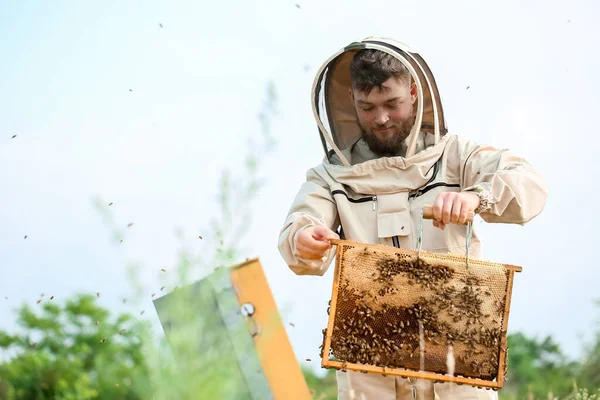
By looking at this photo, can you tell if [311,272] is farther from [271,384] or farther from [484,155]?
[271,384]

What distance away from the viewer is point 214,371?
1.74m

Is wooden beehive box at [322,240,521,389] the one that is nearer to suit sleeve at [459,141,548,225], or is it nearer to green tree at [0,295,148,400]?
suit sleeve at [459,141,548,225]

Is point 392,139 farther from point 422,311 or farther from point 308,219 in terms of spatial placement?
point 422,311

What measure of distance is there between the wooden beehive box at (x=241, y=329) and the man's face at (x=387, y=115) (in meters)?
2.01

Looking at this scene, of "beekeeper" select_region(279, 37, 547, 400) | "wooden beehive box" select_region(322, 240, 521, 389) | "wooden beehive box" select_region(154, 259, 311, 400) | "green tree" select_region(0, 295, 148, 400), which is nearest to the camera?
"wooden beehive box" select_region(154, 259, 311, 400)

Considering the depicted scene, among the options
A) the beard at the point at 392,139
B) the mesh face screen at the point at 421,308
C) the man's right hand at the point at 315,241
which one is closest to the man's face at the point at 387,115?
the beard at the point at 392,139

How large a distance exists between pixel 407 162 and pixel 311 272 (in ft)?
2.82

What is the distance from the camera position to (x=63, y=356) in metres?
12.5

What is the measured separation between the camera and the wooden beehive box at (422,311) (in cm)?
339

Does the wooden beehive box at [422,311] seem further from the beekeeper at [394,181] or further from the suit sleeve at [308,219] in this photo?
the suit sleeve at [308,219]

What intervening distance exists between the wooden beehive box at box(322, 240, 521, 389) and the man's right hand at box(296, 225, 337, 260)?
0.20 metres

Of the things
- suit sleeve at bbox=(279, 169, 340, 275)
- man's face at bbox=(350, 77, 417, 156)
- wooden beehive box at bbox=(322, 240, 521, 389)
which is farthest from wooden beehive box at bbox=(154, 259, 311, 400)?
man's face at bbox=(350, 77, 417, 156)

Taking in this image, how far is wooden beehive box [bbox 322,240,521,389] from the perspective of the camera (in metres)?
3.39

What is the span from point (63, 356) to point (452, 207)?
10799 mm
